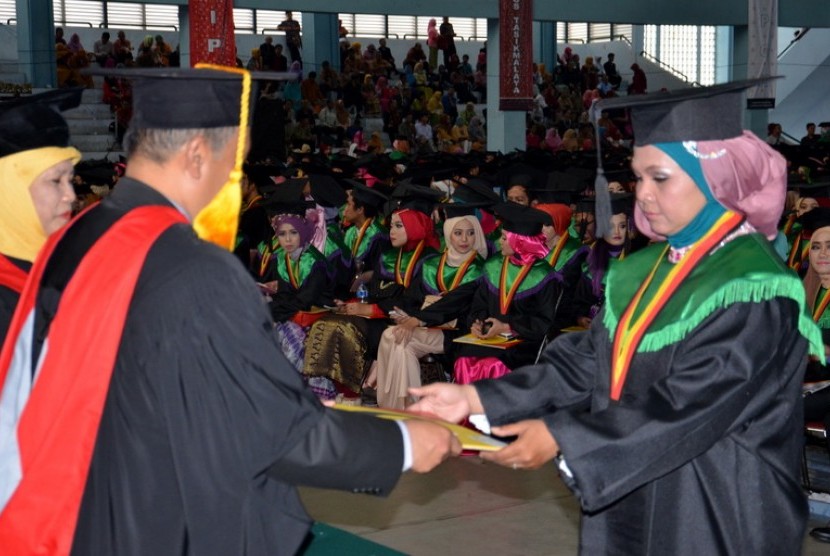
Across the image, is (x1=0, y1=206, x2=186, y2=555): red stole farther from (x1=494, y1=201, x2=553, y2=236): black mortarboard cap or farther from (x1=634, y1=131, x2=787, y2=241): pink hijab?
(x1=494, y1=201, x2=553, y2=236): black mortarboard cap

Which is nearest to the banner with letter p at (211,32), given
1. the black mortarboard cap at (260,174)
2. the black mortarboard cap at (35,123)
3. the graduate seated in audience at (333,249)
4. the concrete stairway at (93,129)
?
the concrete stairway at (93,129)

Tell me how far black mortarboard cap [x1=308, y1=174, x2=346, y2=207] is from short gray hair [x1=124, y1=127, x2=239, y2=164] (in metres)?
8.27

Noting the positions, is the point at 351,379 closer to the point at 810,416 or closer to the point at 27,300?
the point at 810,416

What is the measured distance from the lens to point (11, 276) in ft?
12.2

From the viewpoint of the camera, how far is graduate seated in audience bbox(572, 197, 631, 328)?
832cm

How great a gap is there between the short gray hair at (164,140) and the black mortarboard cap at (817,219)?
16.6 ft

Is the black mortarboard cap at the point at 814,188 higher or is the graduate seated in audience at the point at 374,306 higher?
the black mortarboard cap at the point at 814,188

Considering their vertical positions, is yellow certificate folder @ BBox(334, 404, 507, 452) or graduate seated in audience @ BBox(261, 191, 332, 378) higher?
yellow certificate folder @ BBox(334, 404, 507, 452)

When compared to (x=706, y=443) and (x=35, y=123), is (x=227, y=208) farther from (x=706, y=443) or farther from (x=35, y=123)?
(x=35, y=123)

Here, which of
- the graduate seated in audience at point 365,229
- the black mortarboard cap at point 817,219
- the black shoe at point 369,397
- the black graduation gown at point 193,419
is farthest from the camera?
the graduate seated in audience at point 365,229

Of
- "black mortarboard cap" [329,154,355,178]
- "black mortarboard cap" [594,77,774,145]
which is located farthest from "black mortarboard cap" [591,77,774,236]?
"black mortarboard cap" [329,154,355,178]

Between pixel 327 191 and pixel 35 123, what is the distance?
23.0ft

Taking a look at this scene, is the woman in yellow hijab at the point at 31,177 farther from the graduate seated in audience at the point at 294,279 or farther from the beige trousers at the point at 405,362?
the graduate seated in audience at the point at 294,279

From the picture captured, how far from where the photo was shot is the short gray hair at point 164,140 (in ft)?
9.00
